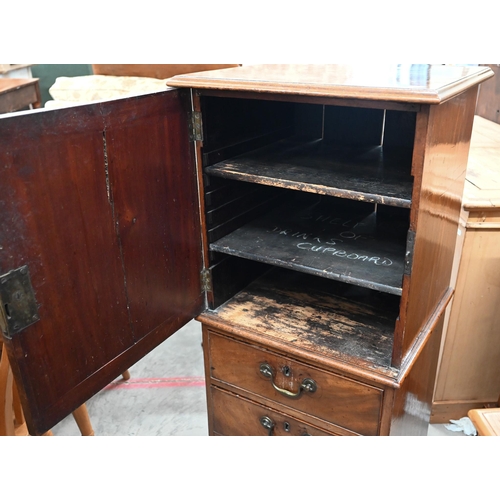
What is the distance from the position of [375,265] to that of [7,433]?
3.19 feet

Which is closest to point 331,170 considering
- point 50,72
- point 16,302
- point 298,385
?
point 298,385

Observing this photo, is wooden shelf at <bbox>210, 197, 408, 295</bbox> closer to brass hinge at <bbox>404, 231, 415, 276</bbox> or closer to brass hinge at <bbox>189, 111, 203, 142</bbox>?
brass hinge at <bbox>404, 231, 415, 276</bbox>

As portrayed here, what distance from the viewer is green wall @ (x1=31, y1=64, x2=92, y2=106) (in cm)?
429

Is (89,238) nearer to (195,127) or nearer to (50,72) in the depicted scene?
(195,127)

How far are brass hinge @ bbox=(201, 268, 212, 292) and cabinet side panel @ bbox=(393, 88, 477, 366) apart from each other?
1.55 ft

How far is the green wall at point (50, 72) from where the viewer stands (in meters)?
4.29

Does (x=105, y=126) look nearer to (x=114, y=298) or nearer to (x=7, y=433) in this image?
(x=114, y=298)

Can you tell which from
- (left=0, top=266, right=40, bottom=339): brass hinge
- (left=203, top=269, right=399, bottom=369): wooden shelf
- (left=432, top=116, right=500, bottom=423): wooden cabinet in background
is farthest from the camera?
(left=432, top=116, right=500, bottom=423): wooden cabinet in background

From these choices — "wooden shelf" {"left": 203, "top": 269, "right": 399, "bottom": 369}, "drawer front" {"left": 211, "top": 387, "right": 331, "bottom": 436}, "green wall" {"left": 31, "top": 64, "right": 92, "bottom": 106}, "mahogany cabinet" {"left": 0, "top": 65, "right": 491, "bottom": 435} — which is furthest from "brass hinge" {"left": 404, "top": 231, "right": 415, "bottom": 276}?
"green wall" {"left": 31, "top": 64, "right": 92, "bottom": 106}

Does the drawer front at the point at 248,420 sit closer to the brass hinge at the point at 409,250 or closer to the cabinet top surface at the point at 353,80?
the brass hinge at the point at 409,250

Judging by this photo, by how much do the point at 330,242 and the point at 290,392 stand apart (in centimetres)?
39

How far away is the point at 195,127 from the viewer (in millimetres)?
1057

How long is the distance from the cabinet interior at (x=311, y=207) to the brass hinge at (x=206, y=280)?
0.02m

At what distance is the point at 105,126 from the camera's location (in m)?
0.84
